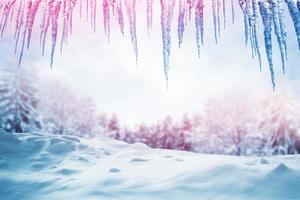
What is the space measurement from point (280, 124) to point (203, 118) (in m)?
4.96

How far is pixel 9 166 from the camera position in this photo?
490cm

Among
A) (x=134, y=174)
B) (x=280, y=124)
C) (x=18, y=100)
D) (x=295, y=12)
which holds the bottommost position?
(x=134, y=174)

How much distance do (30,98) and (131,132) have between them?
1469 centimetres

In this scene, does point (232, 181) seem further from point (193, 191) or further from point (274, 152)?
point (274, 152)

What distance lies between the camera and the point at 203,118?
2634 cm

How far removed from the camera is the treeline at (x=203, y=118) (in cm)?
2186

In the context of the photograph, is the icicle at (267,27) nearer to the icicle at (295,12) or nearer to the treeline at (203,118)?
the icicle at (295,12)

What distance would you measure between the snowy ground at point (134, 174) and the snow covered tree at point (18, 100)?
1642 centimetres

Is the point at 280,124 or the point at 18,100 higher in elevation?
the point at 18,100

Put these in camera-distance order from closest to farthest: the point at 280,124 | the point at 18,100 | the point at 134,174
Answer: the point at 134,174
the point at 18,100
the point at 280,124

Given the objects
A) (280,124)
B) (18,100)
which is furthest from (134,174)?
(280,124)

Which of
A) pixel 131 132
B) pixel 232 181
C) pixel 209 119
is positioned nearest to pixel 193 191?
pixel 232 181

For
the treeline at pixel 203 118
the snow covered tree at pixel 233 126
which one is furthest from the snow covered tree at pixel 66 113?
the snow covered tree at pixel 233 126

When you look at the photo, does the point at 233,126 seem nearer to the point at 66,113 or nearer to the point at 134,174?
the point at 66,113
